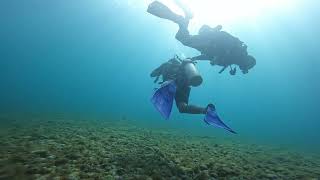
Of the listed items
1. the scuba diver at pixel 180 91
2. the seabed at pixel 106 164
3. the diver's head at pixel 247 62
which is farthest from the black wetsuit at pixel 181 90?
the diver's head at pixel 247 62

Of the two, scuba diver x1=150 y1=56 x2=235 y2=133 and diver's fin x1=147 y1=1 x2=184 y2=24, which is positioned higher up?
diver's fin x1=147 y1=1 x2=184 y2=24

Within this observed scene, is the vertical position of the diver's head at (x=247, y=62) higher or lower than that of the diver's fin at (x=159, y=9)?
lower

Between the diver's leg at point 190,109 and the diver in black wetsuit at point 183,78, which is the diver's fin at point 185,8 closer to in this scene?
the diver in black wetsuit at point 183,78

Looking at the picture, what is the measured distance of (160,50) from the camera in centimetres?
12475

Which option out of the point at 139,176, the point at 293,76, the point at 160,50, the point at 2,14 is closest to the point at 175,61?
the point at 139,176

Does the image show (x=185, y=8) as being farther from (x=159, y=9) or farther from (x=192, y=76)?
(x=192, y=76)

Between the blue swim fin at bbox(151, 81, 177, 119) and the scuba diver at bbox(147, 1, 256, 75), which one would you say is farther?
the scuba diver at bbox(147, 1, 256, 75)

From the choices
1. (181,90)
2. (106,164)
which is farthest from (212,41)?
(106,164)

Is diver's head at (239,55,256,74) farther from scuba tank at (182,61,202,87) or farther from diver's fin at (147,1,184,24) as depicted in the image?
diver's fin at (147,1,184,24)

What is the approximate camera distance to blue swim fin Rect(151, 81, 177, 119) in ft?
19.5

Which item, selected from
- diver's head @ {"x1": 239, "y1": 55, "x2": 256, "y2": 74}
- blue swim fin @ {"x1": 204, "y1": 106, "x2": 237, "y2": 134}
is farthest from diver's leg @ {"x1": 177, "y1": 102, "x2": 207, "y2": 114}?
diver's head @ {"x1": 239, "y1": 55, "x2": 256, "y2": 74}

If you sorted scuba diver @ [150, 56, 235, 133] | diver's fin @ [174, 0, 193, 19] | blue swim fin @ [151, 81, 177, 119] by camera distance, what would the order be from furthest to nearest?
diver's fin @ [174, 0, 193, 19] < scuba diver @ [150, 56, 235, 133] < blue swim fin @ [151, 81, 177, 119]

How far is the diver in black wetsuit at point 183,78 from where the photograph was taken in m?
6.33

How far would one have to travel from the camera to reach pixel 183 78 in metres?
6.58
